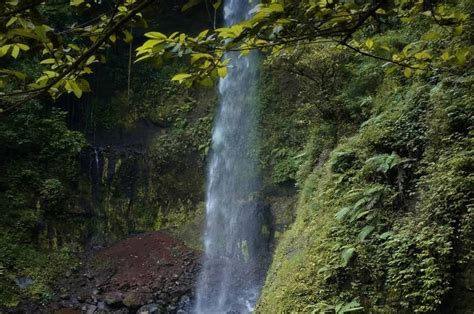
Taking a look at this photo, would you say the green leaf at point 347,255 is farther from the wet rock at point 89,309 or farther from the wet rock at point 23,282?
the wet rock at point 23,282

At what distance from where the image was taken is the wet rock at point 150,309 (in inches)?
404

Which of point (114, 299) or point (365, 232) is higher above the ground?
point (365, 232)

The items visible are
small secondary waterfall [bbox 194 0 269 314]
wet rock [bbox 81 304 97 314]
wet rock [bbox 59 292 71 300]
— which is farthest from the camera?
wet rock [bbox 59 292 71 300]

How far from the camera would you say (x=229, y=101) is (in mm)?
14797

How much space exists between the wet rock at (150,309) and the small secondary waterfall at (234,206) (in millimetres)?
984

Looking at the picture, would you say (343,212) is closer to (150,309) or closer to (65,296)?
(150,309)

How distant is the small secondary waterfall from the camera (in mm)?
11016

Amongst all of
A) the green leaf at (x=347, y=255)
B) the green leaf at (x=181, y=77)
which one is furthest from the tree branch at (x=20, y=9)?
the green leaf at (x=347, y=255)

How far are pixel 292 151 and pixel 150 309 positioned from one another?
5.58 m

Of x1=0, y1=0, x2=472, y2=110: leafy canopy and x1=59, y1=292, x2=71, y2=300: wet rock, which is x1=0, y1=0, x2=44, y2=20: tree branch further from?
x1=59, y1=292, x2=71, y2=300: wet rock

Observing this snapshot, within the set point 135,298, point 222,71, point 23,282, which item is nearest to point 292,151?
point 135,298

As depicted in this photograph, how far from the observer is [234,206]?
13031 mm

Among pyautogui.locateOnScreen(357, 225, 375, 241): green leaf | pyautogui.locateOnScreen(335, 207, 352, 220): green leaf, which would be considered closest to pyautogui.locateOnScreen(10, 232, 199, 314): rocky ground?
pyautogui.locateOnScreen(335, 207, 352, 220): green leaf

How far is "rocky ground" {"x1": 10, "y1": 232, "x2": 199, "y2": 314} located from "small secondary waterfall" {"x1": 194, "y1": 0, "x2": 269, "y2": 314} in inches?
22.3
